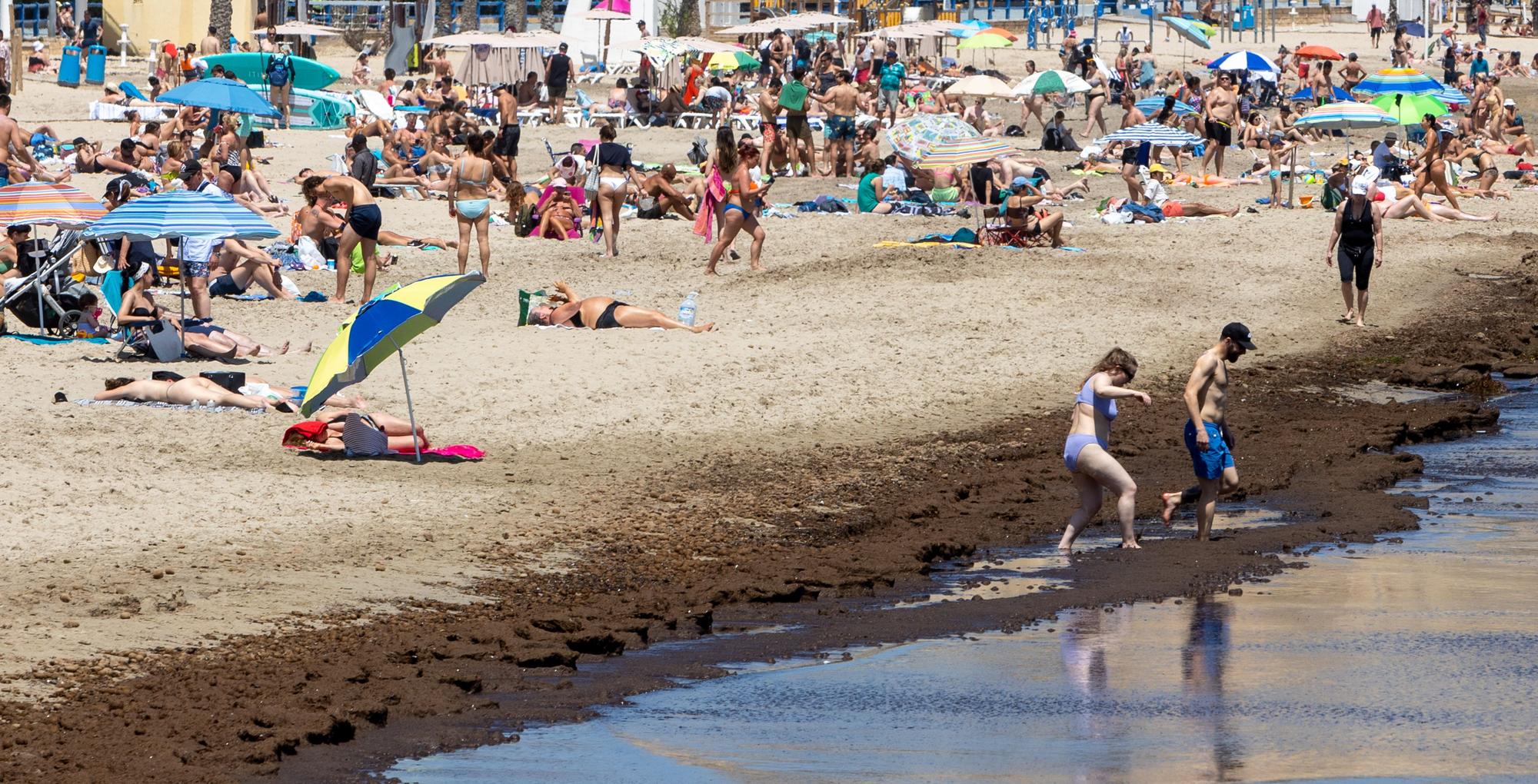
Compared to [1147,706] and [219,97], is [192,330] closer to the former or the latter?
[1147,706]

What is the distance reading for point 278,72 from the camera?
100 ft

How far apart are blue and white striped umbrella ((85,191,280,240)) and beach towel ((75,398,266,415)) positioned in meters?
1.23

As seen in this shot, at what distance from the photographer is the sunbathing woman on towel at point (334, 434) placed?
10.5 m

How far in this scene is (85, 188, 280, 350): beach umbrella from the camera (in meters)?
12.2

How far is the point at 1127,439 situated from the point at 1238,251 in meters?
7.97

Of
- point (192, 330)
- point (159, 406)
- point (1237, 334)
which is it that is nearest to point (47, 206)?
point (192, 330)

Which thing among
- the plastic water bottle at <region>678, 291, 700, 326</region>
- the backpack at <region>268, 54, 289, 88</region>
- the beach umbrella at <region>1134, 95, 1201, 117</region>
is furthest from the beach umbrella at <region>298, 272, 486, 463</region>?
the backpack at <region>268, 54, 289, 88</region>

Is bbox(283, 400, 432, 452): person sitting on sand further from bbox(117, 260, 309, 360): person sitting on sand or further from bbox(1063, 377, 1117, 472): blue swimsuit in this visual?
bbox(1063, 377, 1117, 472): blue swimsuit

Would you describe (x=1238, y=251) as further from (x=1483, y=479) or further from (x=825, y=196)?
(x=1483, y=479)

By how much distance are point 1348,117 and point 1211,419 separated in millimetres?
14895

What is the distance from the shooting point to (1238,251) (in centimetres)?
1961

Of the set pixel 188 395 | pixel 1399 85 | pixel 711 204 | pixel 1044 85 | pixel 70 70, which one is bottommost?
pixel 188 395

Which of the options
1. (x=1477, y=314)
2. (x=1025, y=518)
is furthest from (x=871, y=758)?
(x=1477, y=314)

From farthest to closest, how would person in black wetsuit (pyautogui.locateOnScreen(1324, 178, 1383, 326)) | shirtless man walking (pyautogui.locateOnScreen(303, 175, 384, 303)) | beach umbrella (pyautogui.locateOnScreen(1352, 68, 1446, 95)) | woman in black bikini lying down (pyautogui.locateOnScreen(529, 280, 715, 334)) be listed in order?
beach umbrella (pyautogui.locateOnScreen(1352, 68, 1446, 95)), person in black wetsuit (pyautogui.locateOnScreen(1324, 178, 1383, 326)), shirtless man walking (pyautogui.locateOnScreen(303, 175, 384, 303)), woman in black bikini lying down (pyautogui.locateOnScreen(529, 280, 715, 334))
